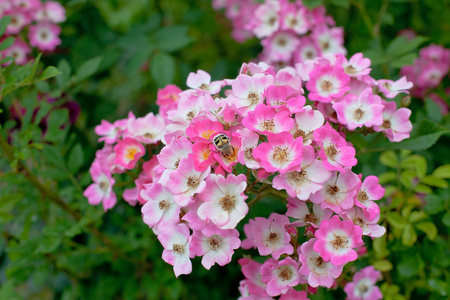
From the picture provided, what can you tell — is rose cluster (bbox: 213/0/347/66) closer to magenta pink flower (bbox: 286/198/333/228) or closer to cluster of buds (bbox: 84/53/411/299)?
cluster of buds (bbox: 84/53/411/299)

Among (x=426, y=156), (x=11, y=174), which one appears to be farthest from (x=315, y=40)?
(x=11, y=174)

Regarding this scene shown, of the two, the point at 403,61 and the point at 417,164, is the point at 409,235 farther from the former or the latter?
the point at 403,61

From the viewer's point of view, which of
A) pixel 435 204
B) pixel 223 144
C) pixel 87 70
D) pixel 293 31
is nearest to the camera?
pixel 223 144

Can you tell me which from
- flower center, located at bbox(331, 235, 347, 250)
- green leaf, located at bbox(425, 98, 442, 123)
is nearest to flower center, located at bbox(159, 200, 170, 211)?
flower center, located at bbox(331, 235, 347, 250)

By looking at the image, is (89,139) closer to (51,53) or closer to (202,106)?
(51,53)

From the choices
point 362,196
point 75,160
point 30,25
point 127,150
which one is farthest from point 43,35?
point 362,196

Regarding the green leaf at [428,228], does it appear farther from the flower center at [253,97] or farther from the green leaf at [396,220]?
the flower center at [253,97]
